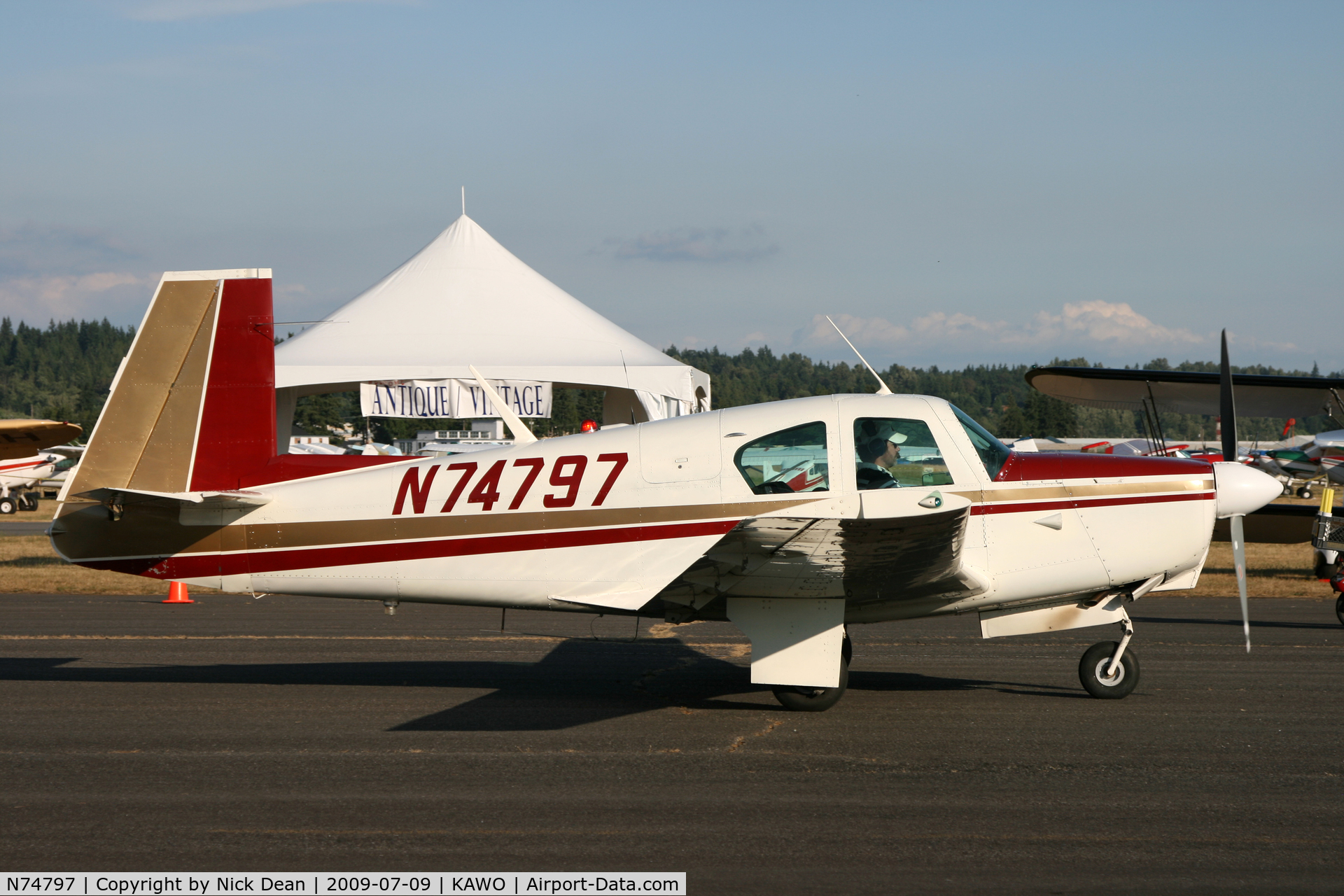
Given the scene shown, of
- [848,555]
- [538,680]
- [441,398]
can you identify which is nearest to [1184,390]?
[848,555]

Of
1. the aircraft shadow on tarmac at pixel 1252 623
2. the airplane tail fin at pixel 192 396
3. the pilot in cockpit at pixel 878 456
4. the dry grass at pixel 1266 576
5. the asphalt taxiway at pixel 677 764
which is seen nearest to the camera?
the asphalt taxiway at pixel 677 764

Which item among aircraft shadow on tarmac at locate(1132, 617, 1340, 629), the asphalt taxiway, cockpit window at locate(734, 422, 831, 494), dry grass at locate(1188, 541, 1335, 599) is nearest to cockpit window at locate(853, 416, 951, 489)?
cockpit window at locate(734, 422, 831, 494)

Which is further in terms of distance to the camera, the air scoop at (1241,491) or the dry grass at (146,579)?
the dry grass at (146,579)

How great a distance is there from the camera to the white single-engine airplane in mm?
6988

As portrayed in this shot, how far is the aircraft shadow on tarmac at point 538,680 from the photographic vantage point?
23.6 ft

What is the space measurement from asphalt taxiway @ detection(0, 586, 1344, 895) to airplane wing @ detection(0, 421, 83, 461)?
9.52ft

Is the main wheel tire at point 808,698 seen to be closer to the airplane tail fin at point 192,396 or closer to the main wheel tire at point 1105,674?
the main wheel tire at point 1105,674

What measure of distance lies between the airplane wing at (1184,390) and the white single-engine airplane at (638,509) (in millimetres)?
6382

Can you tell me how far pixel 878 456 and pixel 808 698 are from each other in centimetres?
177

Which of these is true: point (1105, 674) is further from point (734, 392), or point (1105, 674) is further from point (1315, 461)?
point (734, 392)

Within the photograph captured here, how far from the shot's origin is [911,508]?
5.95m

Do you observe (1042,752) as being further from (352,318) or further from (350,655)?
(352,318)

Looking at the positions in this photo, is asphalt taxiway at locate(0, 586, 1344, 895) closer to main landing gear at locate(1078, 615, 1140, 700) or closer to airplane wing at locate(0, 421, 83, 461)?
main landing gear at locate(1078, 615, 1140, 700)

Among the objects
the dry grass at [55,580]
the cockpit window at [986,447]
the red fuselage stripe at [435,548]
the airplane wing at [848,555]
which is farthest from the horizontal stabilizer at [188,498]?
the dry grass at [55,580]
